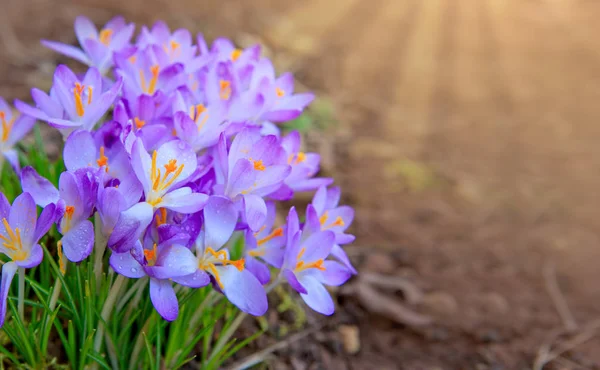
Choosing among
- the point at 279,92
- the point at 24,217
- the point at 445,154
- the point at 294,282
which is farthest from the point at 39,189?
the point at 445,154

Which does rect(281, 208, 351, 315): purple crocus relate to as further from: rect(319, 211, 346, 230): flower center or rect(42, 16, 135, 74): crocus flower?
rect(42, 16, 135, 74): crocus flower

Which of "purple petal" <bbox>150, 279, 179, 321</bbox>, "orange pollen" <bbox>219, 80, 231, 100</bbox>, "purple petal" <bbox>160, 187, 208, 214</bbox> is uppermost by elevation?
"orange pollen" <bbox>219, 80, 231, 100</bbox>

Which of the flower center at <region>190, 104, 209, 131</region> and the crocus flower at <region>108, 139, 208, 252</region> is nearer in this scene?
the crocus flower at <region>108, 139, 208, 252</region>

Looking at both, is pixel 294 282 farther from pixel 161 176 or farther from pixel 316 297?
pixel 161 176

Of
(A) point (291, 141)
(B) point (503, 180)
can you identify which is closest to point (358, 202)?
(B) point (503, 180)

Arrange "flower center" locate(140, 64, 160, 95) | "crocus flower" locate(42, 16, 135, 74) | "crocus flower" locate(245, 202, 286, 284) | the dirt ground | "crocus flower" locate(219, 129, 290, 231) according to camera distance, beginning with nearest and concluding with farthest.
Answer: "crocus flower" locate(219, 129, 290, 231) < "crocus flower" locate(245, 202, 286, 284) < "flower center" locate(140, 64, 160, 95) < "crocus flower" locate(42, 16, 135, 74) < the dirt ground

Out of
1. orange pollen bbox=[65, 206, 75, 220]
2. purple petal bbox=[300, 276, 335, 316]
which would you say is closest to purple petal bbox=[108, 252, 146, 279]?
orange pollen bbox=[65, 206, 75, 220]
